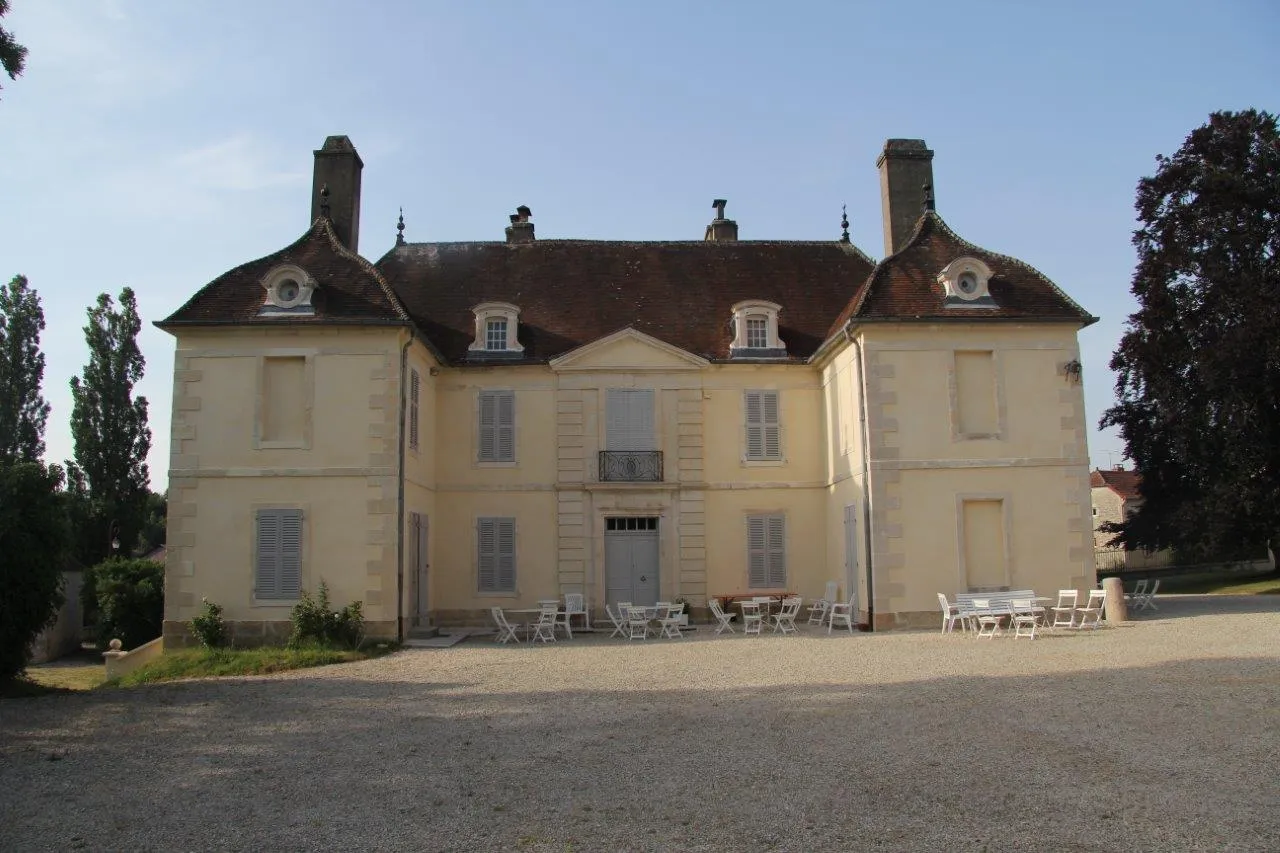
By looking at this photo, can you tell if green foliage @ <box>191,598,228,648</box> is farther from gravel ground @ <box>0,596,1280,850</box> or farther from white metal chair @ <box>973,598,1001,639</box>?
white metal chair @ <box>973,598,1001,639</box>

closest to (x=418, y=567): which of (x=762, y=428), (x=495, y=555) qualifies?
(x=495, y=555)

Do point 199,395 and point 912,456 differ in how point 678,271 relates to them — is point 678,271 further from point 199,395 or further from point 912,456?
point 199,395

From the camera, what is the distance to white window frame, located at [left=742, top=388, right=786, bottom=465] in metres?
18.0

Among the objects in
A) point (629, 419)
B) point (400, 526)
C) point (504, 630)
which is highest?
point (629, 419)

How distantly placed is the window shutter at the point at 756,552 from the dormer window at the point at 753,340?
9.80ft

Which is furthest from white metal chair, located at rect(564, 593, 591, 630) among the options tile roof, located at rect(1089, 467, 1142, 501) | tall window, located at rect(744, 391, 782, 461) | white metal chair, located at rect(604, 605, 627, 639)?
tile roof, located at rect(1089, 467, 1142, 501)

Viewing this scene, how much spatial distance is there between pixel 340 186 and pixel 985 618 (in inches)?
534

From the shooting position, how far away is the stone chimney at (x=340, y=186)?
61.3 feet

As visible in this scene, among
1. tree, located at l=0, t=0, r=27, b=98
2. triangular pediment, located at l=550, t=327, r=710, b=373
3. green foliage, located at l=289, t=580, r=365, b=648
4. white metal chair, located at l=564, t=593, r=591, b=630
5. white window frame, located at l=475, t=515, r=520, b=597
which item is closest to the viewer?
tree, located at l=0, t=0, r=27, b=98

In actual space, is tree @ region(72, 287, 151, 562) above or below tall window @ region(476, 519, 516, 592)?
above

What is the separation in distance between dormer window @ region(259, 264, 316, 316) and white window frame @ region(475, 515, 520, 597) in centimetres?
477

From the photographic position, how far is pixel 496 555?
17594 millimetres

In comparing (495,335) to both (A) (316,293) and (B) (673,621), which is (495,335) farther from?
(B) (673,621)

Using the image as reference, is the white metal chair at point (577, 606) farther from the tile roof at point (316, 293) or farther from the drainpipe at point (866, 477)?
the tile roof at point (316, 293)
